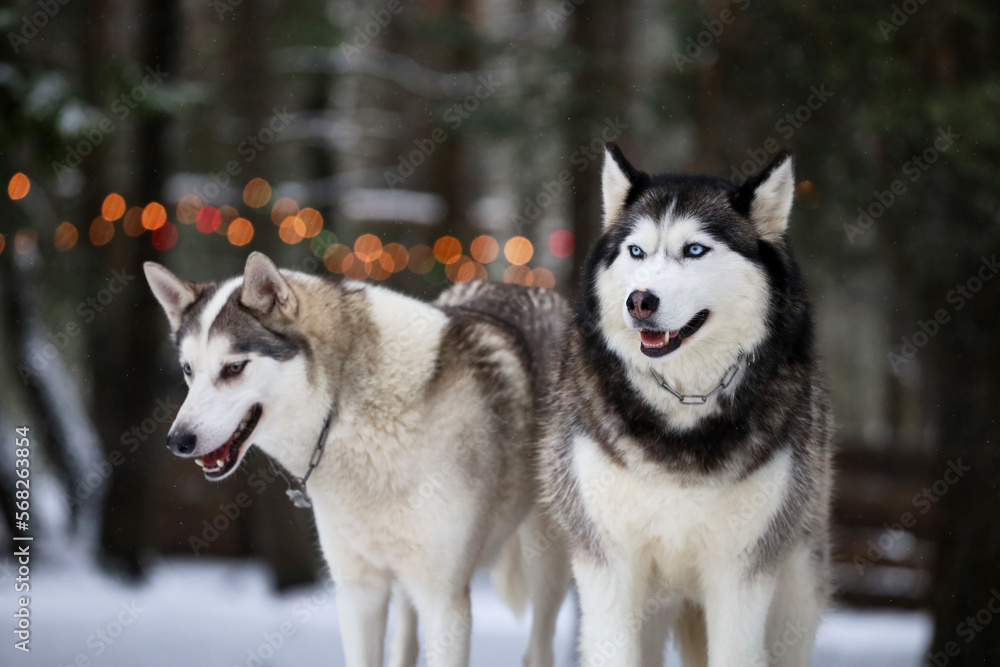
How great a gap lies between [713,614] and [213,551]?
342 inches

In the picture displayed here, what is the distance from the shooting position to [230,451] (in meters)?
3.37

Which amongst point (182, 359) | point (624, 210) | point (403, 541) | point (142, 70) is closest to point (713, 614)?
point (403, 541)

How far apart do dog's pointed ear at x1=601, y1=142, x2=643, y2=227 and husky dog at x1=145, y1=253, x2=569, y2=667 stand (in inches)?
31.6

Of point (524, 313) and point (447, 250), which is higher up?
point (447, 250)

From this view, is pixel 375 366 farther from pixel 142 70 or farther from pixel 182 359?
pixel 142 70

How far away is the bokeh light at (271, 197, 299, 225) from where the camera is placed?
8398mm

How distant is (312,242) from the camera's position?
8.09m

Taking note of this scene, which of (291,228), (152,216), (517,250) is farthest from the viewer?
(517,250)

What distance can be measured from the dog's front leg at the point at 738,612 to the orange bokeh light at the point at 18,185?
633 centimetres

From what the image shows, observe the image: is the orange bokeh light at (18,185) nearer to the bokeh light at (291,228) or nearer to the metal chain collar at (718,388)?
the bokeh light at (291,228)

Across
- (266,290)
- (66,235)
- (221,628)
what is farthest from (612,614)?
(66,235)

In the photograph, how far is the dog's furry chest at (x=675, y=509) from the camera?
10.1 feet

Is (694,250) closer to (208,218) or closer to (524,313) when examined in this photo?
(524,313)

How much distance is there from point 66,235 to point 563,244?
4.63m
